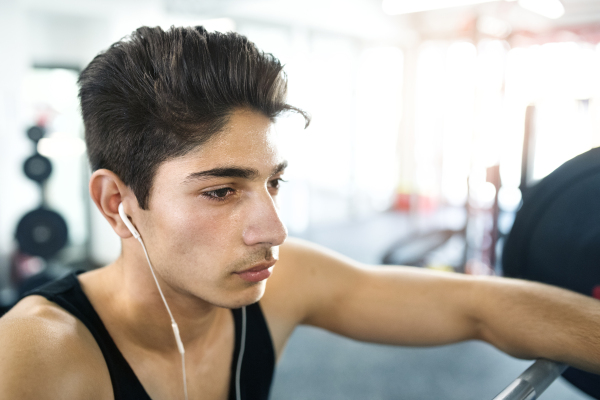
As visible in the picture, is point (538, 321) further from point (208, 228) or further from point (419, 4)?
point (419, 4)

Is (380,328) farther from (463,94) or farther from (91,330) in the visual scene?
(463,94)

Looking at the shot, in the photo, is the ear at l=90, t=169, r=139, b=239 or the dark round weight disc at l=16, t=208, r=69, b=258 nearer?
the ear at l=90, t=169, r=139, b=239

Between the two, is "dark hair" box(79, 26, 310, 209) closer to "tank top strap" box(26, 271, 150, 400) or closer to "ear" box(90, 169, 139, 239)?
"ear" box(90, 169, 139, 239)

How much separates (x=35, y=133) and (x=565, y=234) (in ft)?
11.6

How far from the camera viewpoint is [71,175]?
12.8 feet

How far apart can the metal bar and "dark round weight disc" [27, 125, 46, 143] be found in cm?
358

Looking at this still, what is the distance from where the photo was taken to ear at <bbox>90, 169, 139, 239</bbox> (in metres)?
0.90

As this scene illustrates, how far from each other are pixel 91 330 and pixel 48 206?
3091 millimetres

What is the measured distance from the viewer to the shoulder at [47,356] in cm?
66

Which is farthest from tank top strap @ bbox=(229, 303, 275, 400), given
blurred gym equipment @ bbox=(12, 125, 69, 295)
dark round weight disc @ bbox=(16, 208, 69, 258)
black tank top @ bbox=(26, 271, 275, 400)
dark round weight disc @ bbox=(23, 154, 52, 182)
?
dark round weight disc @ bbox=(23, 154, 52, 182)

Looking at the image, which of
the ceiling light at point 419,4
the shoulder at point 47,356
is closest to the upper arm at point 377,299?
the shoulder at point 47,356

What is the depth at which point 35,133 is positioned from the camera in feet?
10.9

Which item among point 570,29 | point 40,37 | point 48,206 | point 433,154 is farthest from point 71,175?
point 570,29

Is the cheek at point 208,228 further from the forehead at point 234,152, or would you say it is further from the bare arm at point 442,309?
the bare arm at point 442,309
